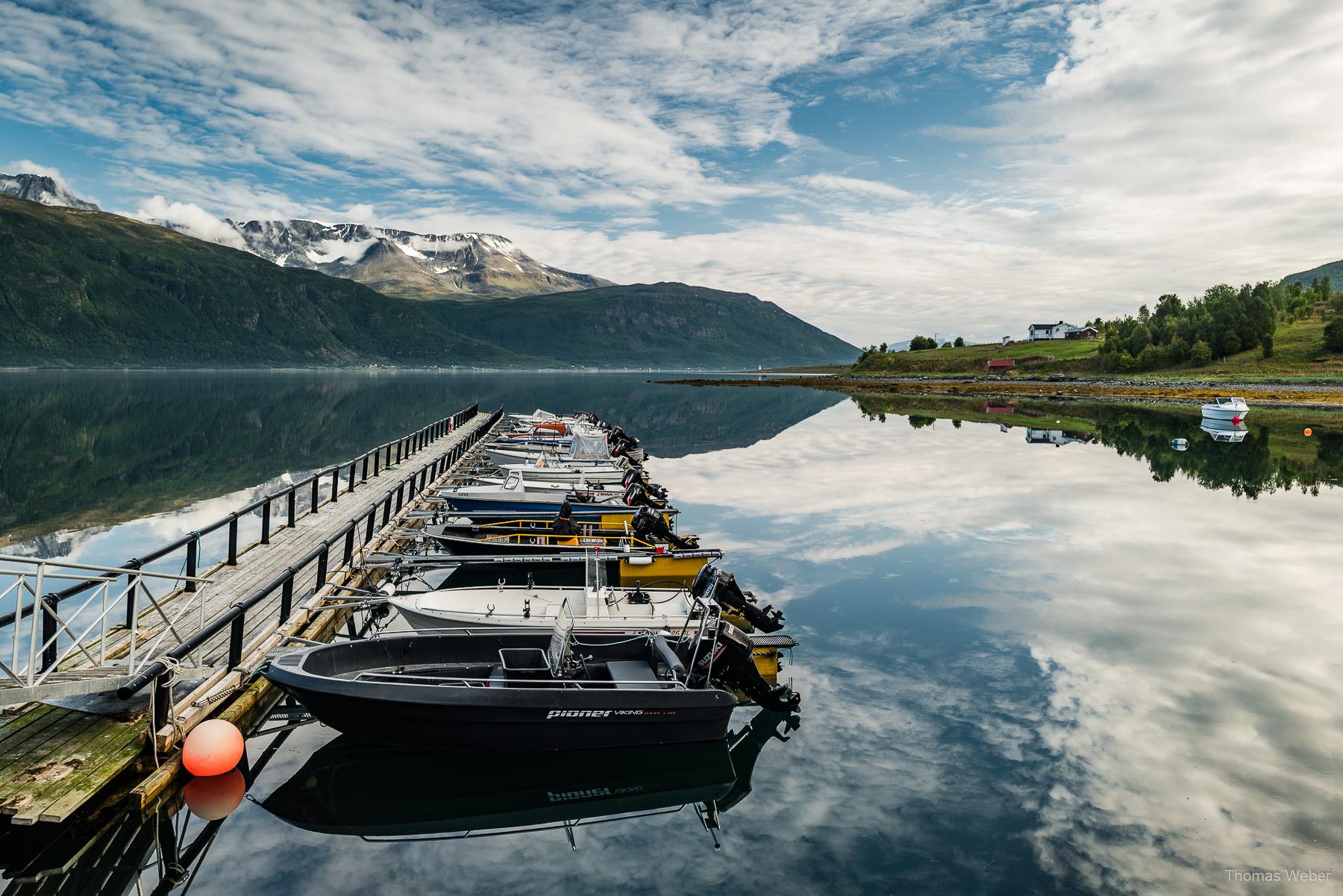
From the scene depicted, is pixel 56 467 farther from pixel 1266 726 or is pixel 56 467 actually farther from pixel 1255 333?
pixel 1255 333

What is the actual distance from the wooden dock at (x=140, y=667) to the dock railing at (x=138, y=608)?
0.16ft

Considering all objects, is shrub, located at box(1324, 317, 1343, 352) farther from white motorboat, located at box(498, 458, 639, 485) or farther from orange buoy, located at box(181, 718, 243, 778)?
orange buoy, located at box(181, 718, 243, 778)

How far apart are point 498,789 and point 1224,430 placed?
295ft

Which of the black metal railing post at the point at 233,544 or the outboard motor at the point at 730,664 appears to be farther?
the black metal railing post at the point at 233,544

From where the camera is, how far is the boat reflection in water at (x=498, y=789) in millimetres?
12312

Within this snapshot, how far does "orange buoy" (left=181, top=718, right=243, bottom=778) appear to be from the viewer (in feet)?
40.3

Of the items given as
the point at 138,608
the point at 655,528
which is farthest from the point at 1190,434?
the point at 138,608

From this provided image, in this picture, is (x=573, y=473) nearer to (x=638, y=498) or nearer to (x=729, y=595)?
(x=638, y=498)

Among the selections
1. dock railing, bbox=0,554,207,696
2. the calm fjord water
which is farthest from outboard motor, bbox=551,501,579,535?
dock railing, bbox=0,554,207,696

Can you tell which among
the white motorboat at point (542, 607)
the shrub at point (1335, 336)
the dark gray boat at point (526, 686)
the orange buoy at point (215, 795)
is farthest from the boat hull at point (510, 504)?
the shrub at point (1335, 336)

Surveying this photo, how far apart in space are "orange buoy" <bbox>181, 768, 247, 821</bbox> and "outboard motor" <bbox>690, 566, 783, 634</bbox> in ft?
28.9

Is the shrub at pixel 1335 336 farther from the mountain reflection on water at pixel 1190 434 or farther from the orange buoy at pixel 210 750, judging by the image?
the orange buoy at pixel 210 750

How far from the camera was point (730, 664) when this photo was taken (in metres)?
15.2

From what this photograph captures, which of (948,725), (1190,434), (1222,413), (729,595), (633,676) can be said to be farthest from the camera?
(1222,413)
